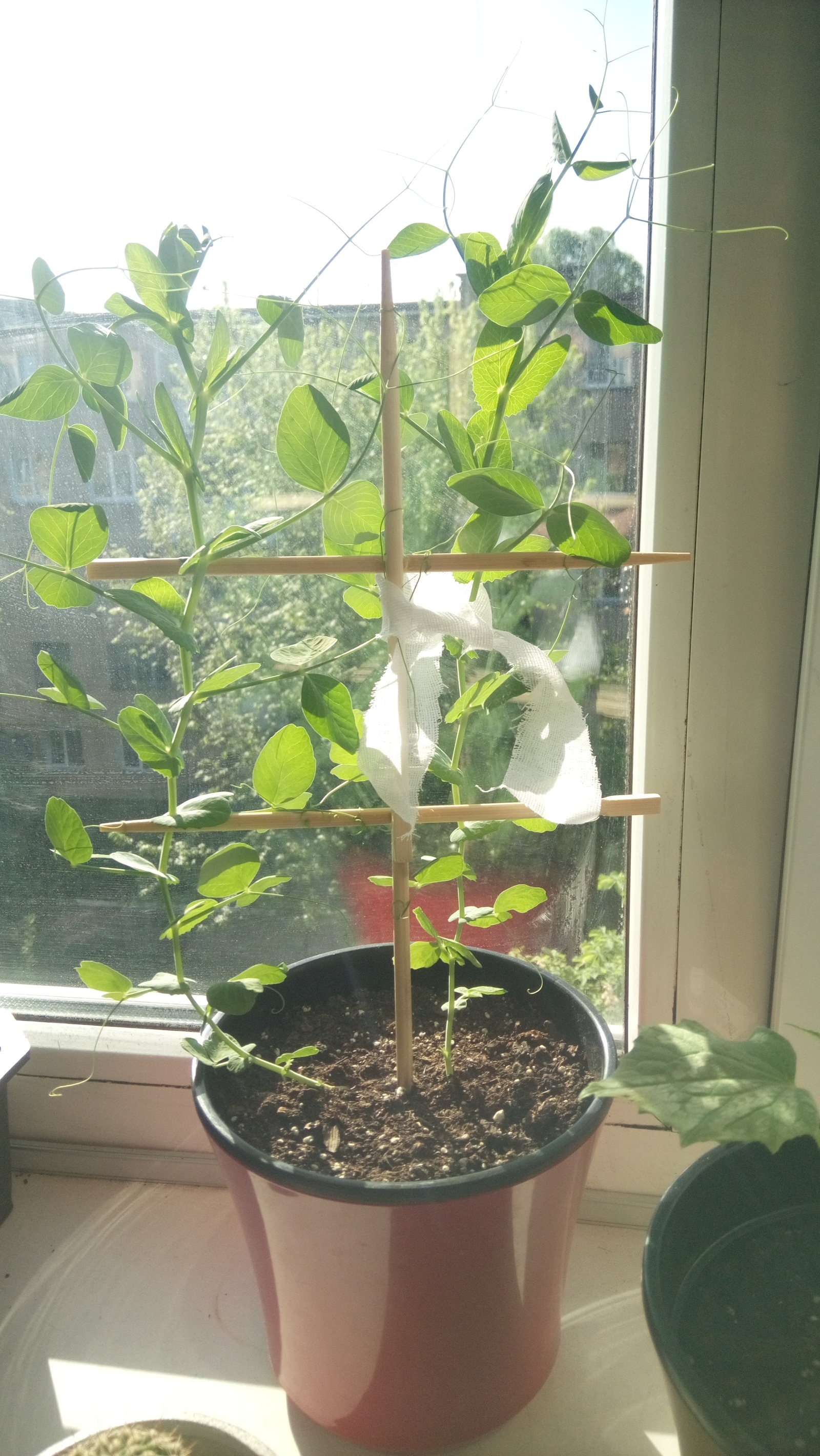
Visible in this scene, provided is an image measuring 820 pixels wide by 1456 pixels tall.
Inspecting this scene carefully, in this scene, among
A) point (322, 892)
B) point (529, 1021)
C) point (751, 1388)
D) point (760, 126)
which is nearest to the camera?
point (751, 1388)

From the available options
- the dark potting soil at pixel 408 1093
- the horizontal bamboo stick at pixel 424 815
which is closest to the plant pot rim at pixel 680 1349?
the dark potting soil at pixel 408 1093

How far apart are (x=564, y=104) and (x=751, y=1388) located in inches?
31.5

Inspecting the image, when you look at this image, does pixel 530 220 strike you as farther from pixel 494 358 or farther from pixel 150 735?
pixel 150 735

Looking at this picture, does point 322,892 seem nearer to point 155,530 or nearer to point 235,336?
point 155,530

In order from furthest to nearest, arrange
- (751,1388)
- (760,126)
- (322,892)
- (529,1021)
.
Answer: (322,892) → (529,1021) → (760,126) → (751,1388)

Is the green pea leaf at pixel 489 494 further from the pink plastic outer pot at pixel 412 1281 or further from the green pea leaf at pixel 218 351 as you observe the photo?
the pink plastic outer pot at pixel 412 1281

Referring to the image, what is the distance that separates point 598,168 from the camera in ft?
1.76

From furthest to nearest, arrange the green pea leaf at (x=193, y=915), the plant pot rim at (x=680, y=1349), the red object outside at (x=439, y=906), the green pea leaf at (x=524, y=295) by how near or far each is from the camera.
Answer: the red object outside at (x=439, y=906)
the green pea leaf at (x=193, y=915)
the green pea leaf at (x=524, y=295)
the plant pot rim at (x=680, y=1349)

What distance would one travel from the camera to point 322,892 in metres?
0.85

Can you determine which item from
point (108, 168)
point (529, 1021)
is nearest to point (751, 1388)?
point (529, 1021)

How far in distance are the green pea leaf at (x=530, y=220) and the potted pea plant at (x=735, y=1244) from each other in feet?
1.45

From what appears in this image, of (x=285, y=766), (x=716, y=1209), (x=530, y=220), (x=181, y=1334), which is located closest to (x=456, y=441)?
(x=530, y=220)

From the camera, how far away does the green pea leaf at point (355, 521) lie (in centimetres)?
60

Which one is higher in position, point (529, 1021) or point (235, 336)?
point (235, 336)
